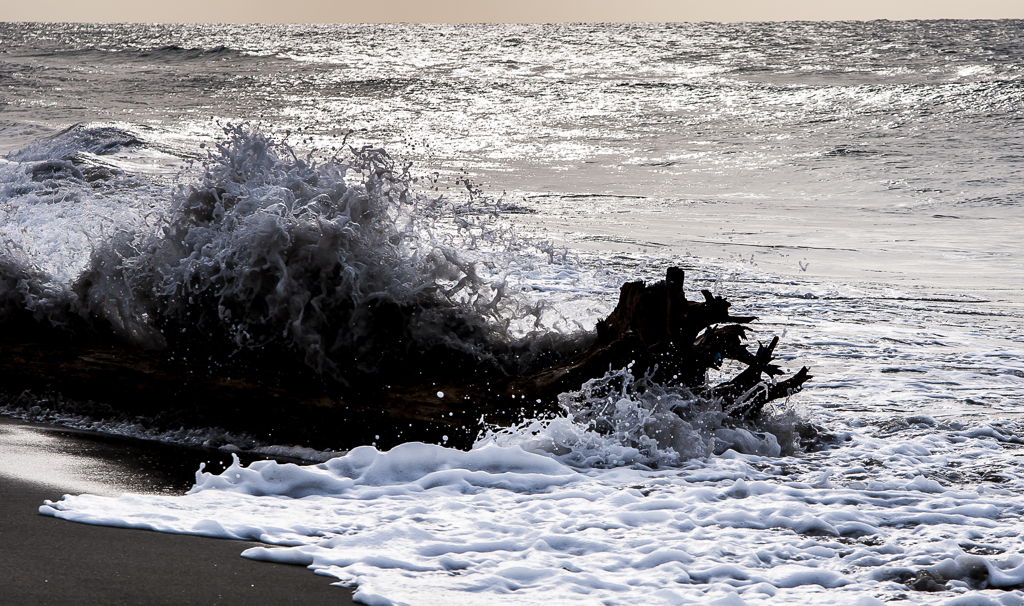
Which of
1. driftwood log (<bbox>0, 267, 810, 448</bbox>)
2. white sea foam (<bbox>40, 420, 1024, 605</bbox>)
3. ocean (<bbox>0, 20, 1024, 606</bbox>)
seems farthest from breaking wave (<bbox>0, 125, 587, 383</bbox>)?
white sea foam (<bbox>40, 420, 1024, 605</bbox>)

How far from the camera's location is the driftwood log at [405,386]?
4035 millimetres

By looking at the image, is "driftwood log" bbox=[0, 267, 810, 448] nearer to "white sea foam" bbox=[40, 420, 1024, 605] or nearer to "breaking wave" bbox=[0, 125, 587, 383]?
"breaking wave" bbox=[0, 125, 587, 383]

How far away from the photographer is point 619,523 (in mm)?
3262

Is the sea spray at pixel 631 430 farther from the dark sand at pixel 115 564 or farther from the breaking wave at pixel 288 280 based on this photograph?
the dark sand at pixel 115 564

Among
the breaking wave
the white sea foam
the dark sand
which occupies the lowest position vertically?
the white sea foam

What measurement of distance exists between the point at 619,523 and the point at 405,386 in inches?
56.4

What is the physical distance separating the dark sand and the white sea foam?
93 mm

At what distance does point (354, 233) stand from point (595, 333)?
148 centimetres

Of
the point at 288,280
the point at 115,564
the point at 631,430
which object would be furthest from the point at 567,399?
the point at 115,564

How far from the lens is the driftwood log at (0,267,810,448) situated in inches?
159

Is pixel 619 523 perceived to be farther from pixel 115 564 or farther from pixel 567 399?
pixel 115 564

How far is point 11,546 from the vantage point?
2.76m

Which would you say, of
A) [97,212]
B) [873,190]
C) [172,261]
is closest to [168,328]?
[172,261]

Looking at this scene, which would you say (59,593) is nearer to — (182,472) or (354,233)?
(182,472)
